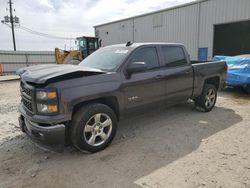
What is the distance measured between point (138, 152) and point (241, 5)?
13448 mm

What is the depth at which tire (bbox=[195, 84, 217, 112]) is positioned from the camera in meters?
5.50

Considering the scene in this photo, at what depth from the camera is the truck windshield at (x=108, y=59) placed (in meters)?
3.83

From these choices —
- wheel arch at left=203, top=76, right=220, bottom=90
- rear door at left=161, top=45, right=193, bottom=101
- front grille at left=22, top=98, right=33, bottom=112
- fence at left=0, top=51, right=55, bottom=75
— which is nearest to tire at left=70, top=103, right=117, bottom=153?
front grille at left=22, top=98, right=33, bottom=112

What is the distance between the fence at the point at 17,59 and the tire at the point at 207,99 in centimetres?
1961

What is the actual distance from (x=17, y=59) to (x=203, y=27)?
58.5 ft

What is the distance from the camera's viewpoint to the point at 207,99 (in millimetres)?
5602

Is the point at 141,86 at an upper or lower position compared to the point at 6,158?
upper

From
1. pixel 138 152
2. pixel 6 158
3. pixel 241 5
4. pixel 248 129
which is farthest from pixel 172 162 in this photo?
pixel 241 5

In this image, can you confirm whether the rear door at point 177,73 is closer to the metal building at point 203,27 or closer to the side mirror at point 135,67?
the side mirror at point 135,67

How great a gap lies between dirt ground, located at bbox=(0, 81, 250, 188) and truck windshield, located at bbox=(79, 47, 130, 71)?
56.8 inches

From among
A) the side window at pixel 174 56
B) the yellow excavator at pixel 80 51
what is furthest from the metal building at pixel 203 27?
the side window at pixel 174 56

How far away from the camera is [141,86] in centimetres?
396

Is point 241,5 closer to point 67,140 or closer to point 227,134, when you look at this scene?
point 227,134

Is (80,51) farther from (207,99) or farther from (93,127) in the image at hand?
(93,127)
